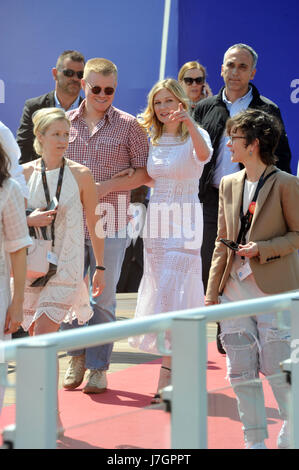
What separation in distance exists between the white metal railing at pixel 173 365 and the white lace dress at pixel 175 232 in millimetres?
2409

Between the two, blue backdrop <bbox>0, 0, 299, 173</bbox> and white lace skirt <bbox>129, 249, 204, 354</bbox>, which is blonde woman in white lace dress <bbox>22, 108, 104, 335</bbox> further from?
blue backdrop <bbox>0, 0, 299, 173</bbox>

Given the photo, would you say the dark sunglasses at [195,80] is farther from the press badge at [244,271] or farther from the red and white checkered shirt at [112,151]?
the press badge at [244,271]

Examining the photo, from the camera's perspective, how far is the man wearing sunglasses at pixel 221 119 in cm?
612

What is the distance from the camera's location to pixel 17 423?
1702 millimetres

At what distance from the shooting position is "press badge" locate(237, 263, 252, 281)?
409cm

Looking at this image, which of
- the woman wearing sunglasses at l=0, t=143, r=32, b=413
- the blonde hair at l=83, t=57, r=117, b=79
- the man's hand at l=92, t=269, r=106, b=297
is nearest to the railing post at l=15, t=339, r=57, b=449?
the woman wearing sunglasses at l=0, t=143, r=32, b=413

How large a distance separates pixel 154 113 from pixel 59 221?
4.05ft

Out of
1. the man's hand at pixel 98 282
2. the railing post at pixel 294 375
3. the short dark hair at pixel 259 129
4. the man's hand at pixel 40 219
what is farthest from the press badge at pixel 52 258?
the railing post at pixel 294 375

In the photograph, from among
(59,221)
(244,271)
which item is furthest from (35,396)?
(59,221)

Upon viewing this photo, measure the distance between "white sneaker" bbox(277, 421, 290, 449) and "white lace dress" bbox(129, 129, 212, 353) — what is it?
257cm

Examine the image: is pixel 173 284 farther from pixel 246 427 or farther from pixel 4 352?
pixel 4 352

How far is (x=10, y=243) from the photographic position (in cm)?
348

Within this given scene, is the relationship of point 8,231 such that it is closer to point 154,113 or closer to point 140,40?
point 154,113

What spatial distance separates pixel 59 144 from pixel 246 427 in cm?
235
